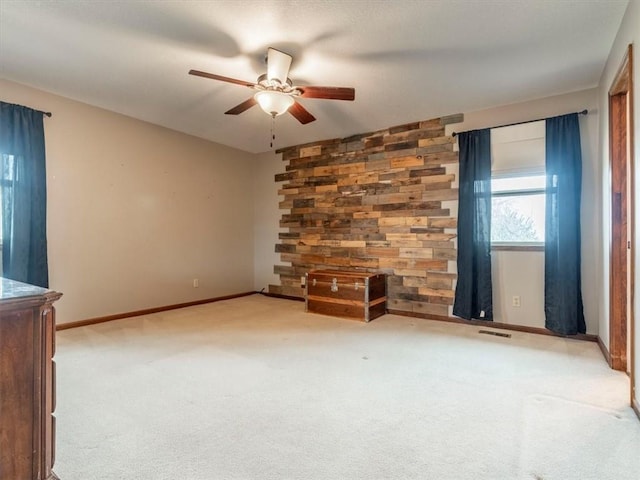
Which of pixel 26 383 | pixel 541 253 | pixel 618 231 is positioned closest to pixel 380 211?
pixel 541 253

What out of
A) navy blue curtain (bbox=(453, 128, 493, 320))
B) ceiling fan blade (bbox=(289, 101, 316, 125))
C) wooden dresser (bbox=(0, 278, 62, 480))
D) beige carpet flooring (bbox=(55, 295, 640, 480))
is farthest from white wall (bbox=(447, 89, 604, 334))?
wooden dresser (bbox=(0, 278, 62, 480))

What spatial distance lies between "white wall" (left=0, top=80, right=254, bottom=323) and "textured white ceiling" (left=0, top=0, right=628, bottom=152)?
1.43 feet

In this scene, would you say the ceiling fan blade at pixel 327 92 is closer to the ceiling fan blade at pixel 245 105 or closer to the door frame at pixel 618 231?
the ceiling fan blade at pixel 245 105

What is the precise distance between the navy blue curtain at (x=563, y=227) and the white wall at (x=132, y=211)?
4.43 m

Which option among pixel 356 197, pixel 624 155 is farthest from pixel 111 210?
pixel 624 155

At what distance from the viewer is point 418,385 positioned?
8.09 ft

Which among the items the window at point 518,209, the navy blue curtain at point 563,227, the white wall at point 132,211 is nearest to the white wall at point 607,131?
the navy blue curtain at point 563,227

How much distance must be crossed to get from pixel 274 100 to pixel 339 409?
2.33 m

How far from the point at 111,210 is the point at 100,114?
1133 mm

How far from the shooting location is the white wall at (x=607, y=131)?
2.06 metres

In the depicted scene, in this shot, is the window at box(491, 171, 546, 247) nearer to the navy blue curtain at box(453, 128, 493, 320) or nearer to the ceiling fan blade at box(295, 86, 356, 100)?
the navy blue curtain at box(453, 128, 493, 320)

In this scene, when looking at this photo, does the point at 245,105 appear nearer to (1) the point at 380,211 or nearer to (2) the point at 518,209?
(1) the point at 380,211

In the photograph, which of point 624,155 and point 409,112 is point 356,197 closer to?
point 409,112

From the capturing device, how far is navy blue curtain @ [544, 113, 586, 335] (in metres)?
3.52
